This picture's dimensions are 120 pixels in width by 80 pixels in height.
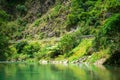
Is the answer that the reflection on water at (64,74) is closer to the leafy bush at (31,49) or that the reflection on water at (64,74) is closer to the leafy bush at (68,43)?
the leafy bush at (68,43)

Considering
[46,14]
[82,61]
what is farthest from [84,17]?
[82,61]

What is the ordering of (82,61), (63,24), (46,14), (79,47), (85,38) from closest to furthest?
(82,61) < (79,47) < (85,38) < (63,24) < (46,14)

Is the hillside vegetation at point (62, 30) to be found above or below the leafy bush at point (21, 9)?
below

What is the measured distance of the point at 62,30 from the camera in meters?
132

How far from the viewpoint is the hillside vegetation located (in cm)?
6881

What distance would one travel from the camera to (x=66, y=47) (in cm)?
10081

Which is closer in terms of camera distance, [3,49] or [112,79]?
[112,79]

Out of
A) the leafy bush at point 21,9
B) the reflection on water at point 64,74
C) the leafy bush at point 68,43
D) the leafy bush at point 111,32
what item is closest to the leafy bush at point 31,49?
the leafy bush at point 68,43

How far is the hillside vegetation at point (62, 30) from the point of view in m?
68.8

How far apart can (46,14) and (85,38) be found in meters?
48.9

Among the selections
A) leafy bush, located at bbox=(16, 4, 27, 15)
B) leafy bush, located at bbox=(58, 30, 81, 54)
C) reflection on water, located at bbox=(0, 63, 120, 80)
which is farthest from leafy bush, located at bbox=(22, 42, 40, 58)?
reflection on water, located at bbox=(0, 63, 120, 80)

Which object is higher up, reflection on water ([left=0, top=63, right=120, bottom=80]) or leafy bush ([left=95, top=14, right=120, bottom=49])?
leafy bush ([left=95, top=14, right=120, bottom=49])

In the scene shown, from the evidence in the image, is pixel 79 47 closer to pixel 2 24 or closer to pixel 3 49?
pixel 3 49

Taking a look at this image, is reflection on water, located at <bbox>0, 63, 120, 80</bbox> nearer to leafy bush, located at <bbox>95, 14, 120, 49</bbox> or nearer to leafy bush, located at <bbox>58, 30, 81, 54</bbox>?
leafy bush, located at <bbox>95, 14, 120, 49</bbox>
